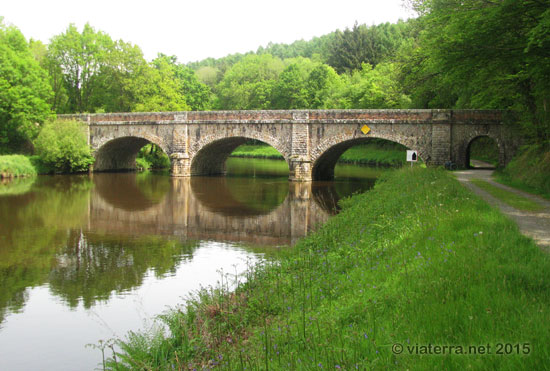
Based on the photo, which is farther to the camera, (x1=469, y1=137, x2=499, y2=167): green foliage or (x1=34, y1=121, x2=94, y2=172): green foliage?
(x1=469, y1=137, x2=499, y2=167): green foliage

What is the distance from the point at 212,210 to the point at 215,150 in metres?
17.0

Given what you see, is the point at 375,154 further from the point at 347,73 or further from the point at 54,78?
the point at 54,78

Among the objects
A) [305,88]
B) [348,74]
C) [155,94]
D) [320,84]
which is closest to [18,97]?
[155,94]

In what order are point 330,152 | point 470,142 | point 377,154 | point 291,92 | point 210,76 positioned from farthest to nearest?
point 210,76 → point 291,92 → point 377,154 → point 330,152 → point 470,142

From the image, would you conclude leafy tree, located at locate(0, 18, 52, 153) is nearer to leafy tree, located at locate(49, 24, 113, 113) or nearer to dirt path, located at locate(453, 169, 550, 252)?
leafy tree, located at locate(49, 24, 113, 113)

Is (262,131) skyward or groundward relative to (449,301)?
skyward

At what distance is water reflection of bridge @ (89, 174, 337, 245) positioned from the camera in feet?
53.0

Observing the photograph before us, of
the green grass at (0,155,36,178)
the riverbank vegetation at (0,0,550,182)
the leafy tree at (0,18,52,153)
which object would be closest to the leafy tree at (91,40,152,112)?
the riverbank vegetation at (0,0,550,182)

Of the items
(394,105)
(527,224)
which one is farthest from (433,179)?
(394,105)

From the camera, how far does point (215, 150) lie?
3719 centimetres

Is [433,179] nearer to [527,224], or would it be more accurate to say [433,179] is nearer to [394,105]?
[527,224]

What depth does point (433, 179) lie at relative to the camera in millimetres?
16000

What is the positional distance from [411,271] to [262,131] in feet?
84.8

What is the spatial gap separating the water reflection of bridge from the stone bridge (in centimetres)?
298
